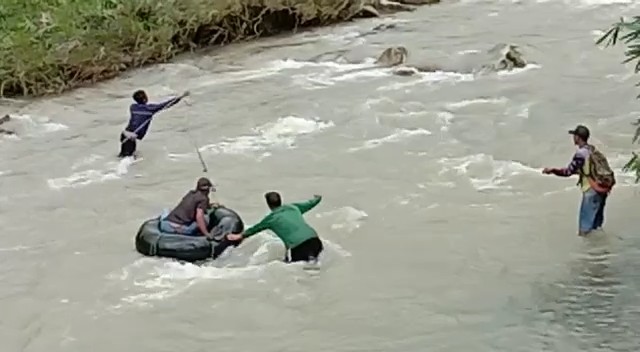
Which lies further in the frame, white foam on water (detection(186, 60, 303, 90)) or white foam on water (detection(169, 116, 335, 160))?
white foam on water (detection(186, 60, 303, 90))

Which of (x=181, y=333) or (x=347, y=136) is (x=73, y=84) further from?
(x=181, y=333)

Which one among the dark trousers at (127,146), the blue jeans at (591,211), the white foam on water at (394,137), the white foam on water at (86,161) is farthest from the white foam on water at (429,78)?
the blue jeans at (591,211)

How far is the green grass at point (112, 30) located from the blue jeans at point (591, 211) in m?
11.0

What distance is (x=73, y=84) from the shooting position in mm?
20078

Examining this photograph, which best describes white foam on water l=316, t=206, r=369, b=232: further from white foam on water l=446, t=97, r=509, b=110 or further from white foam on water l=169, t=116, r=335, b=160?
white foam on water l=446, t=97, r=509, b=110

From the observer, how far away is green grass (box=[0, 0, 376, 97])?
19.8 m

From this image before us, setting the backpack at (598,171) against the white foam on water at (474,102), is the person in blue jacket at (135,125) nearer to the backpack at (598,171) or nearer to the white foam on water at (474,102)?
the white foam on water at (474,102)

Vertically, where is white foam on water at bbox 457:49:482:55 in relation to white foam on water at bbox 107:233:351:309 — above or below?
above

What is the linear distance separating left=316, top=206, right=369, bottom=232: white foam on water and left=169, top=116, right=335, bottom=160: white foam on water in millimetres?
2994

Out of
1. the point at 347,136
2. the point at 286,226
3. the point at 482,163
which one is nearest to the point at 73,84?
the point at 347,136

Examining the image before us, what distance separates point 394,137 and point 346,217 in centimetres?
341

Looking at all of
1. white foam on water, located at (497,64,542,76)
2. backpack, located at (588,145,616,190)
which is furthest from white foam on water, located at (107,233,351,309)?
white foam on water, located at (497,64,542,76)

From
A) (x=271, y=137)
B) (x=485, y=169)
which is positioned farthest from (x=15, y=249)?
(x=485, y=169)

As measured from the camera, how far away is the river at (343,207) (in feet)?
33.1
